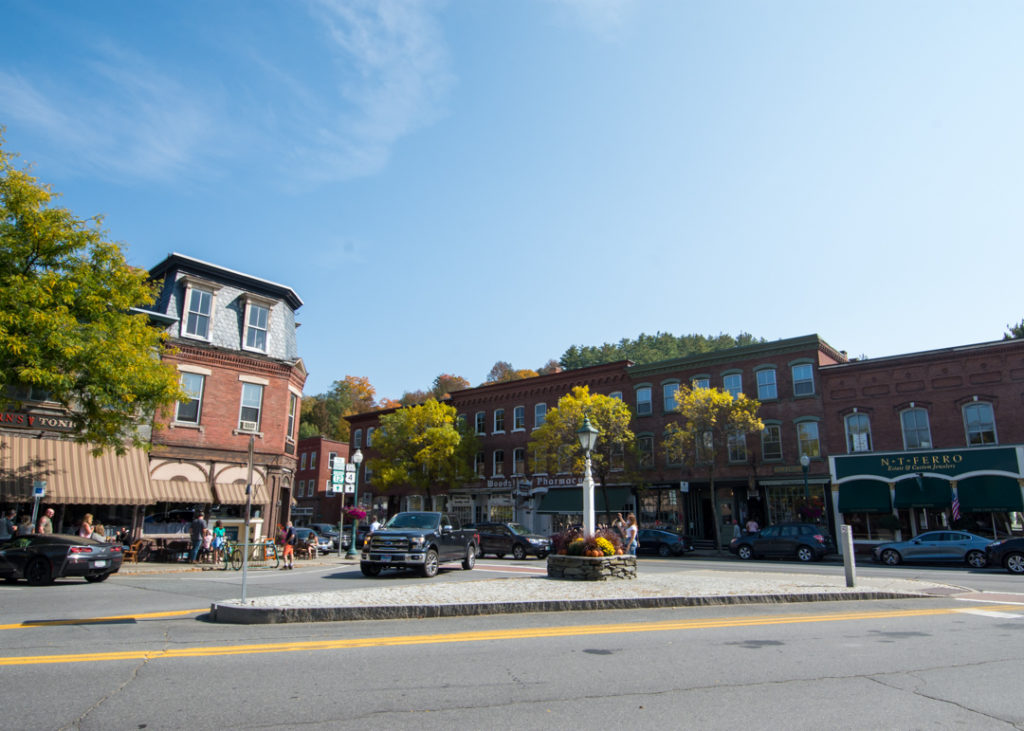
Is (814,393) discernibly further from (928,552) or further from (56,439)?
(56,439)

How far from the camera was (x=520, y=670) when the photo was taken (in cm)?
708

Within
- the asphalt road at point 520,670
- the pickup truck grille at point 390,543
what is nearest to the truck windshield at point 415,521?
the pickup truck grille at point 390,543

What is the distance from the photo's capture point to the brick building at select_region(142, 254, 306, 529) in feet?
84.7

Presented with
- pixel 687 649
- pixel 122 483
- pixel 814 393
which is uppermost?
pixel 814 393

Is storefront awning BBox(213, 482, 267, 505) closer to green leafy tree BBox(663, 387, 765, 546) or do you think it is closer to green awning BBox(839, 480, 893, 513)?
green leafy tree BBox(663, 387, 765, 546)

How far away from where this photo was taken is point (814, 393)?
114ft

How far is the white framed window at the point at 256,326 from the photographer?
28.6m

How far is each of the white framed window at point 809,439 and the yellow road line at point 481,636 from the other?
916 inches

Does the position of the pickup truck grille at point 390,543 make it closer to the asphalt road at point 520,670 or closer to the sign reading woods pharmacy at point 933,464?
the asphalt road at point 520,670

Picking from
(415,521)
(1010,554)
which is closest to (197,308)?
(415,521)

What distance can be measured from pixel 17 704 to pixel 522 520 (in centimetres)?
3925

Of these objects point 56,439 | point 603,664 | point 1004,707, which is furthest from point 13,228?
point 1004,707

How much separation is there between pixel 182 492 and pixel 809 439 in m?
29.3

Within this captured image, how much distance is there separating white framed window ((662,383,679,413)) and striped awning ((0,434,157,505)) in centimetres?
2718
